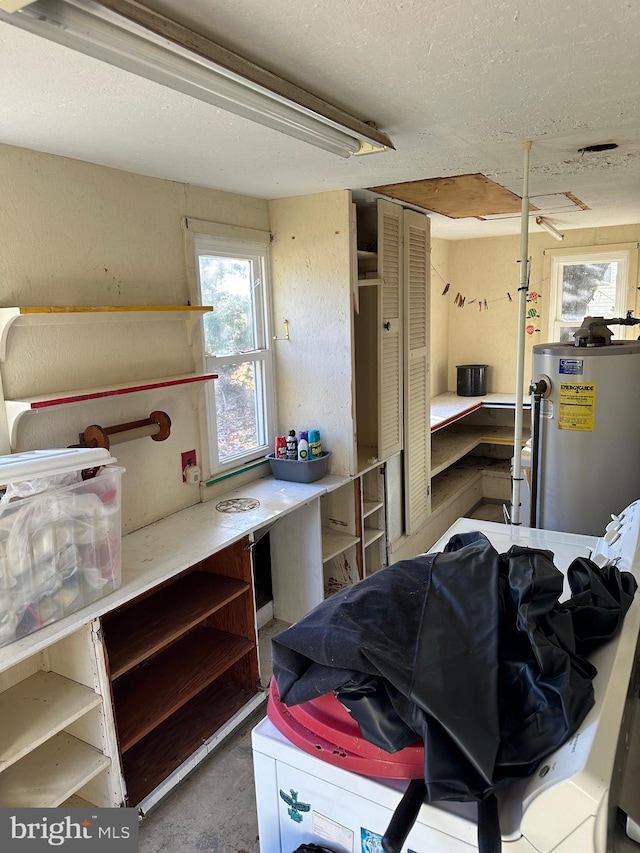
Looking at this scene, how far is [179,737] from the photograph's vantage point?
2336 millimetres

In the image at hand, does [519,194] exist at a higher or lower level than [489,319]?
higher

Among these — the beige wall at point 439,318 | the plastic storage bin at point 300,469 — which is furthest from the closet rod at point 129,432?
the beige wall at point 439,318

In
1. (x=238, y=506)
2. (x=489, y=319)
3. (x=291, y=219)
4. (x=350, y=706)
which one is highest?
(x=291, y=219)

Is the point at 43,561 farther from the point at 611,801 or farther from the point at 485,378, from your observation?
the point at 485,378

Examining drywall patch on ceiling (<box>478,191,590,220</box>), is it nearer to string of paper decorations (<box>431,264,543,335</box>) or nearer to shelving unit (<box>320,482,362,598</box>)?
string of paper decorations (<box>431,264,543,335</box>)

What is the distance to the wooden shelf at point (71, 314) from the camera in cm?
188

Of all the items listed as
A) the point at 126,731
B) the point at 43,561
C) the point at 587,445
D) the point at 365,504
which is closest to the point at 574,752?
the point at 43,561

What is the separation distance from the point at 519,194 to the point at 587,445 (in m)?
1.53

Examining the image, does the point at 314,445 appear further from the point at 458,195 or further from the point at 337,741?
the point at 337,741

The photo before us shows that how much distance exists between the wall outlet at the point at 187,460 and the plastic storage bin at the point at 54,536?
769 mm

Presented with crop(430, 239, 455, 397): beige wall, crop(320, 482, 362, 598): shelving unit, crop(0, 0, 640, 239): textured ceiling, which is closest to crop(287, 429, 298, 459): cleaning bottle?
crop(320, 482, 362, 598): shelving unit

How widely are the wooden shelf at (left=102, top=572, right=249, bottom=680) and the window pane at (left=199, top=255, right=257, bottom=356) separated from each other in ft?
3.62

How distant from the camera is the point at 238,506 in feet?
9.00

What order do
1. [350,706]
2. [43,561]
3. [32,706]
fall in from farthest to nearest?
1. [32,706]
2. [43,561]
3. [350,706]
